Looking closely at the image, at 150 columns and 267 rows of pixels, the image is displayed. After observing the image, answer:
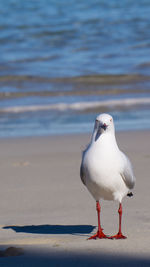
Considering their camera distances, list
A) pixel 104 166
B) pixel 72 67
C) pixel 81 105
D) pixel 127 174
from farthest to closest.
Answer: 1. pixel 72 67
2. pixel 81 105
3. pixel 127 174
4. pixel 104 166

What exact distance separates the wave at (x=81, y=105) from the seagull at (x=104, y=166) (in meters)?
6.70

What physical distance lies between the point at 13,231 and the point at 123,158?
100 cm

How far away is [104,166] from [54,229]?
0.79m

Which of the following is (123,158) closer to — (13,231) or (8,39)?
(13,231)

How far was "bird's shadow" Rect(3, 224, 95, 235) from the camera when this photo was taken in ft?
13.2

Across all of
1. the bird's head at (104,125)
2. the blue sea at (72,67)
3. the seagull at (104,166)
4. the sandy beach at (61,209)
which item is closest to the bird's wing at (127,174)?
the seagull at (104,166)

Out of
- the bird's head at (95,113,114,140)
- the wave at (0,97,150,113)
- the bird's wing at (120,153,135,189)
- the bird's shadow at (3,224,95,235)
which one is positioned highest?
the wave at (0,97,150,113)

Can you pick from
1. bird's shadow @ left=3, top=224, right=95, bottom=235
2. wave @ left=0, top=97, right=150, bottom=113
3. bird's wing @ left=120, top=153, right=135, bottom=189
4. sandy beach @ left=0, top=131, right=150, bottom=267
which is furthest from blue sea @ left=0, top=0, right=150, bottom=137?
bird's wing @ left=120, top=153, right=135, bottom=189

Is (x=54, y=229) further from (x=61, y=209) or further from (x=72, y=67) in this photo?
(x=72, y=67)

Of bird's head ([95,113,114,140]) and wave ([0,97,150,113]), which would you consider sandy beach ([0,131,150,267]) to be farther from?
wave ([0,97,150,113])

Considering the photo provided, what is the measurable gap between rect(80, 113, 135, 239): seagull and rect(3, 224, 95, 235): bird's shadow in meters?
0.28

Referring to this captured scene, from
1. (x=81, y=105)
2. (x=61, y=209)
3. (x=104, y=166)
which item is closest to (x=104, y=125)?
(x=104, y=166)

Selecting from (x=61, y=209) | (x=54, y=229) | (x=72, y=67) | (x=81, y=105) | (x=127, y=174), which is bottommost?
(x=54, y=229)

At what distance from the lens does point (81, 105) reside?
10.8 meters
